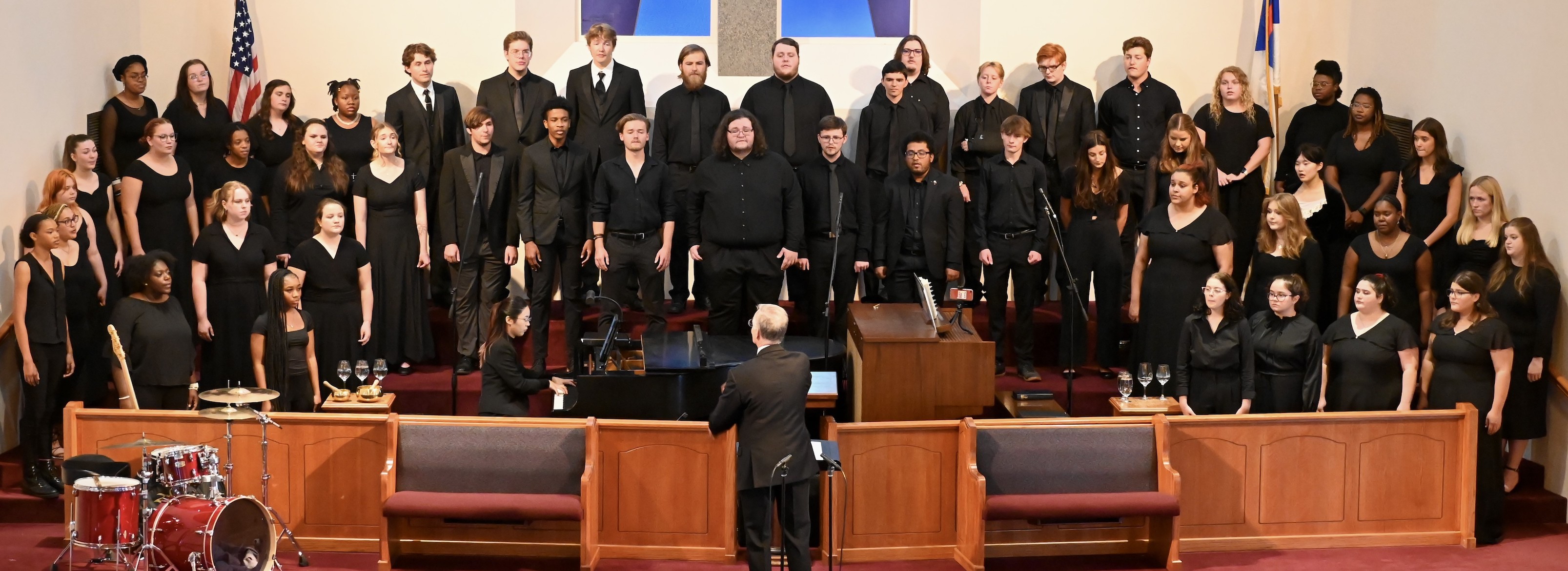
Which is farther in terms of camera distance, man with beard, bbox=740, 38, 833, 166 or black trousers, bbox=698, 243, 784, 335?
man with beard, bbox=740, 38, 833, 166

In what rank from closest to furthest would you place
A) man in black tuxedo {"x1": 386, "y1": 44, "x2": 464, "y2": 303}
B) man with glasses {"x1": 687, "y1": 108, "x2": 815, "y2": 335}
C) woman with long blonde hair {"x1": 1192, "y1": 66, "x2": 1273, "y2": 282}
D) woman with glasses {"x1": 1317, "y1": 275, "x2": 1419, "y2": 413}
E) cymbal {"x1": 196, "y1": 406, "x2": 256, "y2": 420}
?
cymbal {"x1": 196, "y1": 406, "x2": 256, "y2": 420}
woman with glasses {"x1": 1317, "y1": 275, "x2": 1419, "y2": 413}
man with glasses {"x1": 687, "y1": 108, "x2": 815, "y2": 335}
man in black tuxedo {"x1": 386, "y1": 44, "x2": 464, "y2": 303}
woman with long blonde hair {"x1": 1192, "y1": 66, "x2": 1273, "y2": 282}

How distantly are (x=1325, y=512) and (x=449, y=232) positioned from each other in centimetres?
468

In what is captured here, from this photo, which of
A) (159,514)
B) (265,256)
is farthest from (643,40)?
(159,514)

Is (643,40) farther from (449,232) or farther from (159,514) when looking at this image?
(159,514)

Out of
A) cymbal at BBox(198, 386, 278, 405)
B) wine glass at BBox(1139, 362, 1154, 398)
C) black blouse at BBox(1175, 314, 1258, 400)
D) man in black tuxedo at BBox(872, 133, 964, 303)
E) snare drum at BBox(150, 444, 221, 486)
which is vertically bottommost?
snare drum at BBox(150, 444, 221, 486)

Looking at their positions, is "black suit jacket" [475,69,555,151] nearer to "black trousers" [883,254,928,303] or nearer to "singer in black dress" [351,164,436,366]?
"singer in black dress" [351,164,436,366]

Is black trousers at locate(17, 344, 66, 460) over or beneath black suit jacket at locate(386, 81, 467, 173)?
beneath

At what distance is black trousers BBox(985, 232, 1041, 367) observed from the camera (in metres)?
7.89

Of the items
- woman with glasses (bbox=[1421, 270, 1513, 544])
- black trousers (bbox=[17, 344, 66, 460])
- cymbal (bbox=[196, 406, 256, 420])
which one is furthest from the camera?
black trousers (bbox=[17, 344, 66, 460])

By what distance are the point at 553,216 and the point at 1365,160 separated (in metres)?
4.51

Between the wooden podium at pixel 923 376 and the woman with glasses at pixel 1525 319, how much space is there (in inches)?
103

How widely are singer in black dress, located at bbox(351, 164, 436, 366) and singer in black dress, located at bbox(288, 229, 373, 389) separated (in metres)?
0.48

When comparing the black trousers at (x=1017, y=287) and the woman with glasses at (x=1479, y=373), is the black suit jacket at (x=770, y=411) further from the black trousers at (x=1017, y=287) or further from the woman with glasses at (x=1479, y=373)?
the woman with glasses at (x=1479, y=373)

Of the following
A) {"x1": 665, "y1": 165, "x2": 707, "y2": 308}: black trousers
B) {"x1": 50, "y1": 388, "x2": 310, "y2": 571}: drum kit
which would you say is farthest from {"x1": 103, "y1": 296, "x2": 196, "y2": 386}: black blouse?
{"x1": 665, "y1": 165, "x2": 707, "y2": 308}: black trousers
